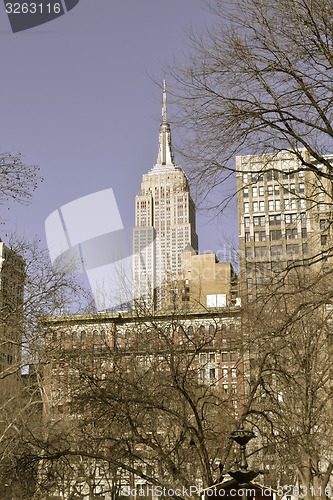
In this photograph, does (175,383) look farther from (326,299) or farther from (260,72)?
(260,72)

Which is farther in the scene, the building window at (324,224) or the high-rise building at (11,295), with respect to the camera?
the high-rise building at (11,295)

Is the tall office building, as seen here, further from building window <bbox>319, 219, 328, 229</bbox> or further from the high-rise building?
the high-rise building

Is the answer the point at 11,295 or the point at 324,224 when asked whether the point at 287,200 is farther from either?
the point at 11,295

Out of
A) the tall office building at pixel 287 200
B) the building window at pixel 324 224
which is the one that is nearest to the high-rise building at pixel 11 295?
the tall office building at pixel 287 200

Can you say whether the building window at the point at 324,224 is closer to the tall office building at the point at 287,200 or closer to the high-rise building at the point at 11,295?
the tall office building at the point at 287,200

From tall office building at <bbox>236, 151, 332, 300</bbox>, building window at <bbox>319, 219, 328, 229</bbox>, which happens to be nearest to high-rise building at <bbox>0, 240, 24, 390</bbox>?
tall office building at <bbox>236, 151, 332, 300</bbox>

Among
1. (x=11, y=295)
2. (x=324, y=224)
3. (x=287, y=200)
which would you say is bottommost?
(x=11, y=295)

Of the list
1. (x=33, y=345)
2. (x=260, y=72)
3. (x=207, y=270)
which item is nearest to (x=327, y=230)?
(x=260, y=72)

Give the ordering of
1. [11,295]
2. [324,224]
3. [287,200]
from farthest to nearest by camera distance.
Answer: [11,295] < [324,224] < [287,200]

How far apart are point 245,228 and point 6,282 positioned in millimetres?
70594

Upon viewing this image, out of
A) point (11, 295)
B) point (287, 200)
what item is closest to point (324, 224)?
point (287, 200)

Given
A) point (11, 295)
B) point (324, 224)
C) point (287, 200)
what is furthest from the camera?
point (11, 295)

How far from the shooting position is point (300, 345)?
18312 mm

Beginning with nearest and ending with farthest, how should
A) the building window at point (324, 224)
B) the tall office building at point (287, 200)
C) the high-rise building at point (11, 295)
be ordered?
the tall office building at point (287, 200) < the building window at point (324, 224) < the high-rise building at point (11, 295)
